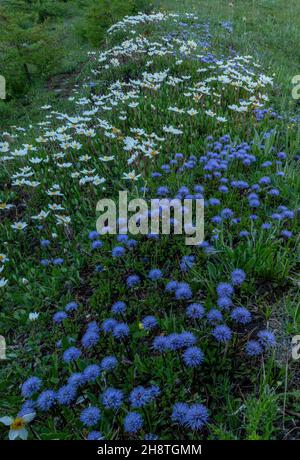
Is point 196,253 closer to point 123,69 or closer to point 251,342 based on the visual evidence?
point 251,342

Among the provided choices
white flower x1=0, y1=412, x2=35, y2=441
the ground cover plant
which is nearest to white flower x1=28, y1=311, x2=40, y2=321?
the ground cover plant

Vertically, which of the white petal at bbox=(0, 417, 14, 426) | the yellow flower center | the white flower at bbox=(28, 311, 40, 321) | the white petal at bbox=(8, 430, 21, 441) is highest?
the white petal at bbox=(0, 417, 14, 426)

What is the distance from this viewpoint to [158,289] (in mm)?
2977

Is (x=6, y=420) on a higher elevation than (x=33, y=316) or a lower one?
higher

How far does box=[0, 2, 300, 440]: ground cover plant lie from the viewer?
7.27ft

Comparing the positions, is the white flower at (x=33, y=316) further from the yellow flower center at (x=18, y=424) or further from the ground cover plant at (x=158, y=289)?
the yellow flower center at (x=18, y=424)

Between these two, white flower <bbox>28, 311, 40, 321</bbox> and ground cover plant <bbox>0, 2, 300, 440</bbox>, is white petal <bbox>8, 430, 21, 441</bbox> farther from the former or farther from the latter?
white flower <bbox>28, 311, 40, 321</bbox>

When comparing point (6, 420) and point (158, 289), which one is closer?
point (6, 420)

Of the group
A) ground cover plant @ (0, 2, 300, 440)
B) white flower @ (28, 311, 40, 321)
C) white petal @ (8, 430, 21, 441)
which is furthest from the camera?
white flower @ (28, 311, 40, 321)

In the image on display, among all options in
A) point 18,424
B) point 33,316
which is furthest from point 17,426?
point 33,316

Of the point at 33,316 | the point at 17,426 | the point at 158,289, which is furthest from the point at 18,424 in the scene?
the point at 158,289

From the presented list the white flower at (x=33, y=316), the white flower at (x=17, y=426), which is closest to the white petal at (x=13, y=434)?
the white flower at (x=17, y=426)

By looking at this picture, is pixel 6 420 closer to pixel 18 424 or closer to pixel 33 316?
pixel 18 424

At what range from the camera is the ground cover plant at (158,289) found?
2.22 metres
